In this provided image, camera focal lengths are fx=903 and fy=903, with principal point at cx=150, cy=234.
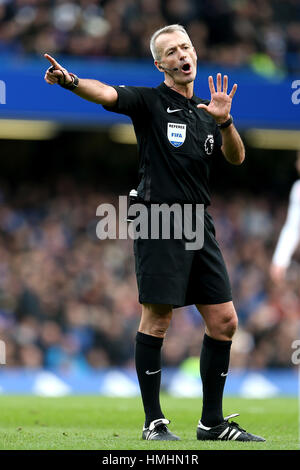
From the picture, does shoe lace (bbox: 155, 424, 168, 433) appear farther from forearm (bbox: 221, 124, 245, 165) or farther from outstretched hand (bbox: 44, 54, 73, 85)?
outstretched hand (bbox: 44, 54, 73, 85)

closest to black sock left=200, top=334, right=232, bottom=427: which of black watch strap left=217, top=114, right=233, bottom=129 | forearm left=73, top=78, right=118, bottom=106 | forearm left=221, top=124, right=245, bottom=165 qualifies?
forearm left=221, top=124, right=245, bottom=165

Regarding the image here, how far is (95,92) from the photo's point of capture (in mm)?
4977

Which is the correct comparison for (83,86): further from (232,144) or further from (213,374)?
(213,374)

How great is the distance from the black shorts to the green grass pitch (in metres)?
0.83

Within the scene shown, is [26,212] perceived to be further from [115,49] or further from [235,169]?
[235,169]

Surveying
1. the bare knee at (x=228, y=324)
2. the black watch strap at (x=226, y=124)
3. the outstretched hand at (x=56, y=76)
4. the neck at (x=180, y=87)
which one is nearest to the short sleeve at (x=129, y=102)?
the neck at (x=180, y=87)

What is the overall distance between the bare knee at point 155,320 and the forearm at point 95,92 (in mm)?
1217

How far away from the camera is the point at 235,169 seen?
65.0ft

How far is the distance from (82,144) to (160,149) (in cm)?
1418

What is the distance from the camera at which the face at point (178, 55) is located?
5.34 meters

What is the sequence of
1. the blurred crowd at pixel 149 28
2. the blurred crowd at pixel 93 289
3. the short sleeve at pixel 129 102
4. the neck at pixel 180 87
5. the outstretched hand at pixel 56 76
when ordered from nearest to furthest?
the outstretched hand at pixel 56 76, the short sleeve at pixel 129 102, the neck at pixel 180 87, the blurred crowd at pixel 93 289, the blurred crowd at pixel 149 28

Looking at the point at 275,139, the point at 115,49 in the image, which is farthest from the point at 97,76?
the point at 275,139

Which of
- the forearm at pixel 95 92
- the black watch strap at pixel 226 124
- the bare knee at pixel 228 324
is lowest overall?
the bare knee at pixel 228 324

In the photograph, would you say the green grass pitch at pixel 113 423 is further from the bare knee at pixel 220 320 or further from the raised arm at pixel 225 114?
the raised arm at pixel 225 114
